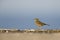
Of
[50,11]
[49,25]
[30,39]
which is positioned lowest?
[30,39]

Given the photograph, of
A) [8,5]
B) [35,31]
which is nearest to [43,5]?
[8,5]

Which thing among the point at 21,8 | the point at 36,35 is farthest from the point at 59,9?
the point at 36,35

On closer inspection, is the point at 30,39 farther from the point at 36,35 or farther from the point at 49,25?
the point at 49,25

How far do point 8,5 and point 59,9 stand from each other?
0.52m

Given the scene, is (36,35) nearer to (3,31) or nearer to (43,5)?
(3,31)

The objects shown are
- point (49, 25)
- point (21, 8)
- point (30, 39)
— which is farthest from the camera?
point (21, 8)

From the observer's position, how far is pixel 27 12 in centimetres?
146

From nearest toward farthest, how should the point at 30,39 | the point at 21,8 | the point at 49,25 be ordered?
1. the point at 30,39
2. the point at 49,25
3. the point at 21,8

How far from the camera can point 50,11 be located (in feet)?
4.73

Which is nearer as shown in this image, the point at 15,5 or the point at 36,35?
the point at 36,35

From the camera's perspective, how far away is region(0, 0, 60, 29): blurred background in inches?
55.6

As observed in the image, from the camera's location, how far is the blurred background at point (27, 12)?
1.41 m

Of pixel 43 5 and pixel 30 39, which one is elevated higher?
pixel 43 5

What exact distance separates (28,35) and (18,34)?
7 centimetres
